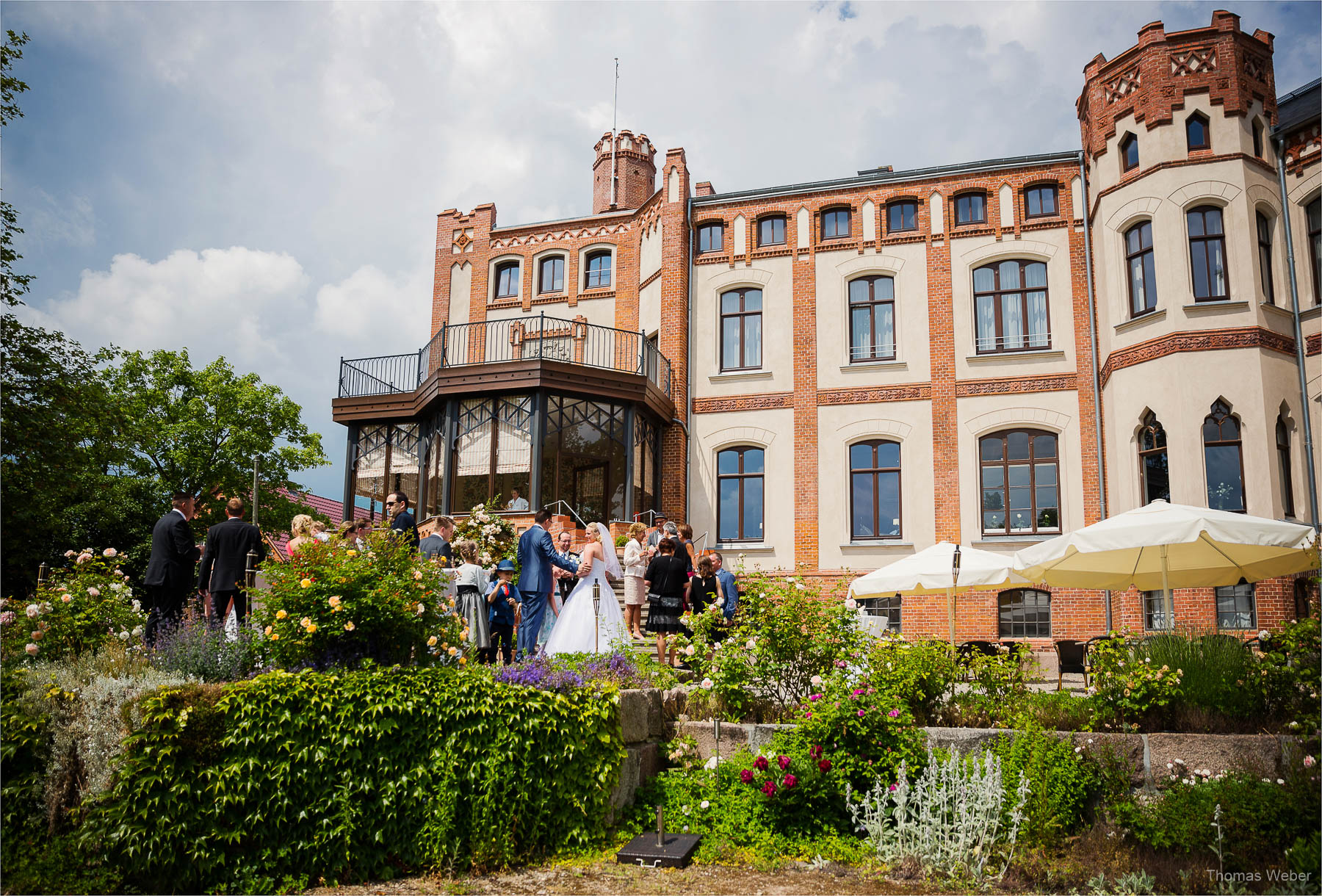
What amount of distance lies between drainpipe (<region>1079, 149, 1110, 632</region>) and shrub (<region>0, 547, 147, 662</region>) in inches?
593

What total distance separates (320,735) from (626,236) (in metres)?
17.4

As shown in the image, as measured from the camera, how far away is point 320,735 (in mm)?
6176

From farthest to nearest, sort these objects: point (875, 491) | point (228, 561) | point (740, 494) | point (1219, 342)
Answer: point (740, 494) < point (875, 491) < point (1219, 342) < point (228, 561)

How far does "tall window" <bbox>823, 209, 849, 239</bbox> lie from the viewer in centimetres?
1978

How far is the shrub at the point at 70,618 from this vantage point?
725 cm

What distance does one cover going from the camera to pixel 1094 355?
17.6 metres

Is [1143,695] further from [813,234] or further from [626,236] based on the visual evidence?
[626,236]

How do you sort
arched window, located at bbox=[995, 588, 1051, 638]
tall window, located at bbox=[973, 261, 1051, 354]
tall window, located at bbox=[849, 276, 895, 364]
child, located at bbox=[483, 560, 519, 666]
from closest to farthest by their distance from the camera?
1. child, located at bbox=[483, 560, 519, 666]
2. arched window, located at bbox=[995, 588, 1051, 638]
3. tall window, located at bbox=[973, 261, 1051, 354]
4. tall window, located at bbox=[849, 276, 895, 364]

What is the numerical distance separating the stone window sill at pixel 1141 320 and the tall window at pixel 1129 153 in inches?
115

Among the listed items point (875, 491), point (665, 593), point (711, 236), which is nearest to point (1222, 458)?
point (875, 491)

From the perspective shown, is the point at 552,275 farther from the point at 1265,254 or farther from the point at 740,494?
the point at 1265,254

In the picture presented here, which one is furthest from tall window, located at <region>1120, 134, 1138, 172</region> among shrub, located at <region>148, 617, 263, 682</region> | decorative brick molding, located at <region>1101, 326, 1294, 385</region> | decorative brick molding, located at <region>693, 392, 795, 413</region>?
shrub, located at <region>148, 617, 263, 682</region>

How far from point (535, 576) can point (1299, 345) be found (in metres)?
13.8

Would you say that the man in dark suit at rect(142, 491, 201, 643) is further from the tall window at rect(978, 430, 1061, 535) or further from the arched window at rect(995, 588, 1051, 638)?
the tall window at rect(978, 430, 1061, 535)
